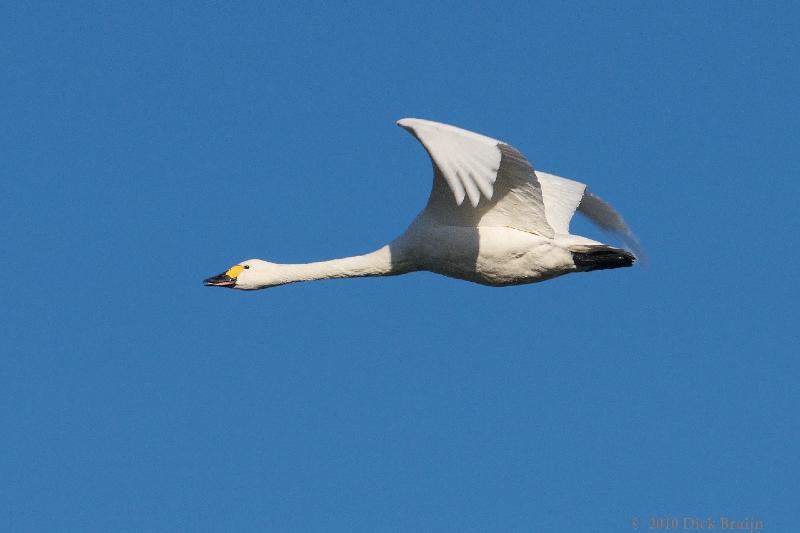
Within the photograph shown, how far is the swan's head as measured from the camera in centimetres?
2056

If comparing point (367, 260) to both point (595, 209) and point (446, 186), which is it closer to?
point (446, 186)

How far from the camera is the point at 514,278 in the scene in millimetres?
18812

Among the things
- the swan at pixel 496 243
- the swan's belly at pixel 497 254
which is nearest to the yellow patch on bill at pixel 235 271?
the swan at pixel 496 243

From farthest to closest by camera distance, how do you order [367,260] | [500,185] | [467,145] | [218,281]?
1. [218,281]
2. [367,260]
3. [500,185]
4. [467,145]

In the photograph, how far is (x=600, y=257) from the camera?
18.6 metres

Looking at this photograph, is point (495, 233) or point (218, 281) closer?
point (495, 233)

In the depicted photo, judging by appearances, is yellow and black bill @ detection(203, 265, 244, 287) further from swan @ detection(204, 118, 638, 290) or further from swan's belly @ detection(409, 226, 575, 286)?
swan's belly @ detection(409, 226, 575, 286)

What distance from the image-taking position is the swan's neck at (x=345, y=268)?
19.5 m

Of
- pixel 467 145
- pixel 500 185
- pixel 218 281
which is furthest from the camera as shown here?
pixel 218 281

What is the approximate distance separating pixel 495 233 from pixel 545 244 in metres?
0.55

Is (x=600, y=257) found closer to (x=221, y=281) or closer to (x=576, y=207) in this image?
(x=576, y=207)

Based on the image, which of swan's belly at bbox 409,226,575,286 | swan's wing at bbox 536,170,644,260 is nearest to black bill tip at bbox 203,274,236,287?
swan's belly at bbox 409,226,575,286

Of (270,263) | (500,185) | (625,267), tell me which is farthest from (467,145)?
(270,263)

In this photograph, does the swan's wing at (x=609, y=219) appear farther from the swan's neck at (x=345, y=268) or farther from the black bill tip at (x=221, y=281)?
the black bill tip at (x=221, y=281)
